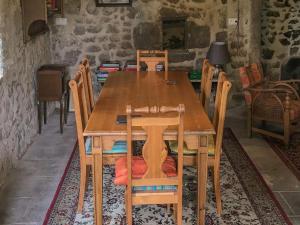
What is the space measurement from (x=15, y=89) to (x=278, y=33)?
3.87 meters

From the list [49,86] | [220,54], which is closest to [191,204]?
[49,86]

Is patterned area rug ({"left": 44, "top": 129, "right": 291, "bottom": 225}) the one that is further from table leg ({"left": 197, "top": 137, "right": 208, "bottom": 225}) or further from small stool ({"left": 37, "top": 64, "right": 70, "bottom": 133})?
small stool ({"left": 37, "top": 64, "right": 70, "bottom": 133})

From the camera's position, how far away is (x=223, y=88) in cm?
320

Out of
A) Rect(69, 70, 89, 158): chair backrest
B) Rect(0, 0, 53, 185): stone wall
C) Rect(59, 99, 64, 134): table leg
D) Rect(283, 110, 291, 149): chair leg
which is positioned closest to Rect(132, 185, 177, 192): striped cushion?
Rect(69, 70, 89, 158): chair backrest

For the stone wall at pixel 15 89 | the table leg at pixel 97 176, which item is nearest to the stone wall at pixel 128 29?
the stone wall at pixel 15 89

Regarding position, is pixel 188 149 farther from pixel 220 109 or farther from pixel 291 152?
pixel 291 152

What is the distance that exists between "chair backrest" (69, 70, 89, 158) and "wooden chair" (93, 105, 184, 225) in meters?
0.39

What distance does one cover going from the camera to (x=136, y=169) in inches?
115

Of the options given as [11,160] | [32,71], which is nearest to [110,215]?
[11,160]

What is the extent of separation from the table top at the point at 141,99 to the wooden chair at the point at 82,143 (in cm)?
11

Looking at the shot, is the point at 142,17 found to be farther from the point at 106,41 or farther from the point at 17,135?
the point at 17,135

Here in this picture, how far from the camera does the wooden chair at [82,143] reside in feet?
10.4

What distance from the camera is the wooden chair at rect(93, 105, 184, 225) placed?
2.54 meters

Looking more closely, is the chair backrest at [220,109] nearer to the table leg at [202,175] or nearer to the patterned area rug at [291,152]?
the table leg at [202,175]
